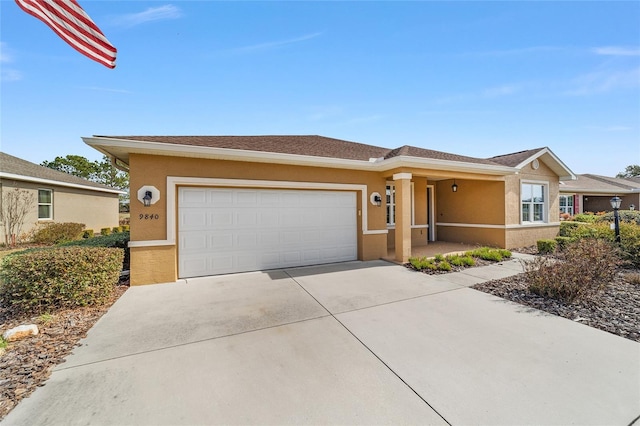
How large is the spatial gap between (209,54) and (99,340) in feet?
25.1

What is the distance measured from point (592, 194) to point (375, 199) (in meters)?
23.2

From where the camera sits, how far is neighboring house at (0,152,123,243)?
11953 mm

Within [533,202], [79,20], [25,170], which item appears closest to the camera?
[79,20]

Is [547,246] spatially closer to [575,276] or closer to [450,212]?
[450,212]

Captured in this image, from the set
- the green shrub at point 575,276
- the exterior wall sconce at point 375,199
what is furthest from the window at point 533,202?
the exterior wall sconce at point 375,199

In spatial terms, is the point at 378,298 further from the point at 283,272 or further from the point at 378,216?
the point at 378,216

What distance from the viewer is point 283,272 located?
7199mm

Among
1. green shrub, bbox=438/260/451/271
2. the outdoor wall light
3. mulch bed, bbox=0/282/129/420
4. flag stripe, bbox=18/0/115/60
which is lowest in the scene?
mulch bed, bbox=0/282/129/420

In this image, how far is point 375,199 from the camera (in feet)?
29.0

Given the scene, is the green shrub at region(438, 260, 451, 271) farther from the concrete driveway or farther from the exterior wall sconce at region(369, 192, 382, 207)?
the exterior wall sconce at region(369, 192, 382, 207)

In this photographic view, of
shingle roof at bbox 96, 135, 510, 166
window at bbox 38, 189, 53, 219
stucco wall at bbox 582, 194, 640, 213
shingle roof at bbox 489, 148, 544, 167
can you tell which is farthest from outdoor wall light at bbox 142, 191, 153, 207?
stucco wall at bbox 582, 194, 640, 213

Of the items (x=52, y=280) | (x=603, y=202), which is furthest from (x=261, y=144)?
(x=603, y=202)

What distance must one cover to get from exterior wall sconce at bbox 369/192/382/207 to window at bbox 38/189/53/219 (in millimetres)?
17057

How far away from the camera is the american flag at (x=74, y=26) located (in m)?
3.62
